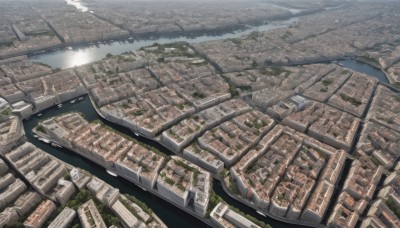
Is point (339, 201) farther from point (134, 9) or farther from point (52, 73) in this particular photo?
point (134, 9)

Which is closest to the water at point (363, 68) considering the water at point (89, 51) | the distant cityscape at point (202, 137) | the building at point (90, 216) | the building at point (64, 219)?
the distant cityscape at point (202, 137)

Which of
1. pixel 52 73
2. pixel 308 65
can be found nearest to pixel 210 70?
pixel 308 65

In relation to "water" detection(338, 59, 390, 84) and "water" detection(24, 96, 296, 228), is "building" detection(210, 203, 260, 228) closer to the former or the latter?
"water" detection(24, 96, 296, 228)

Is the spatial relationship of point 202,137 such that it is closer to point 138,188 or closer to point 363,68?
point 138,188

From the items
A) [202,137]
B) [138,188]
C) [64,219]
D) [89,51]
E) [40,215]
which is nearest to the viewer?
[64,219]

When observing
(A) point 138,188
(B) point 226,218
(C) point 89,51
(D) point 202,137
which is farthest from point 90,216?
(C) point 89,51
